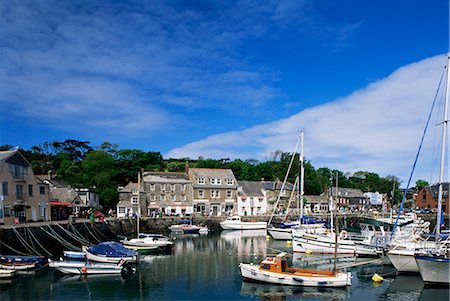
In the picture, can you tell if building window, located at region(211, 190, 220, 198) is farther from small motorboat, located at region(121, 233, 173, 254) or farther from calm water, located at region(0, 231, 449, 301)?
calm water, located at region(0, 231, 449, 301)

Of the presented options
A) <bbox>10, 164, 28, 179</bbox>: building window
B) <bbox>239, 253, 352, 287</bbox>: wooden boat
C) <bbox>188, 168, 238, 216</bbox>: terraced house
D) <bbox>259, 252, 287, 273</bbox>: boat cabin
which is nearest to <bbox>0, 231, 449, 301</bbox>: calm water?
<bbox>239, 253, 352, 287</bbox>: wooden boat

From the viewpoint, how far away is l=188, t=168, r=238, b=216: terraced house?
83.0 m

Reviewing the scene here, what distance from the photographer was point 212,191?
277ft

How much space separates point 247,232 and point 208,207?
17124 millimetres

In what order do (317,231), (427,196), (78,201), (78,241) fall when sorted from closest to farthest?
(78,241)
(317,231)
(78,201)
(427,196)

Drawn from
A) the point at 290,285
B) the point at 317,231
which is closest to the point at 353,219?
the point at 317,231

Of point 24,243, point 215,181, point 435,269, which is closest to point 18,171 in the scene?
point 24,243

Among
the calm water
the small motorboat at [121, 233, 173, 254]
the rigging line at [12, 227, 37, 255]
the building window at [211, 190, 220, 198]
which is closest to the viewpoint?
the calm water

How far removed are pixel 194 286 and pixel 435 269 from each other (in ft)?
55.2

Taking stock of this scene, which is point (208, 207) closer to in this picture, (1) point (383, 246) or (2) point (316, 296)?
(1) point (383, 246)

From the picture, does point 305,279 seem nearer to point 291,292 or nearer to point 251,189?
point 291,292

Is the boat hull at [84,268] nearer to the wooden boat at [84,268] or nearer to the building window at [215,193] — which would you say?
the wooden boat at [84,268]

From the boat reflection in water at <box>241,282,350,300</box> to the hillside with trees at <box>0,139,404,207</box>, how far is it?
39130 millimetres

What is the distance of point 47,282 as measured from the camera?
28.4 metres
